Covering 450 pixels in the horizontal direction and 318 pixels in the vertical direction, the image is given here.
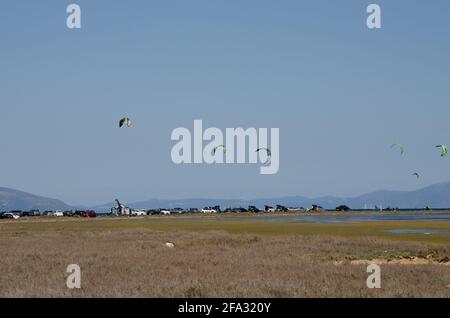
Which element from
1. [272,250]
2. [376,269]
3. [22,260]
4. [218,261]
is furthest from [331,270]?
[22,260]

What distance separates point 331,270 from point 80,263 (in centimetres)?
1053

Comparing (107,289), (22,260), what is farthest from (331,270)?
(22,260)

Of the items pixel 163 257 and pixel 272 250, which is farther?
pixel 272 250

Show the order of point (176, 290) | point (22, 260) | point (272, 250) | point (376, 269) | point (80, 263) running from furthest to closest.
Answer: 1. point (272, 250)
2. point (22, 260)
3. point (80, 263)
4. point (376, 269)
5. point (176, 290)

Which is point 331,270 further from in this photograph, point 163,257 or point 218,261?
point 163,257

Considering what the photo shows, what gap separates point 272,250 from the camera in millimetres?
35469
